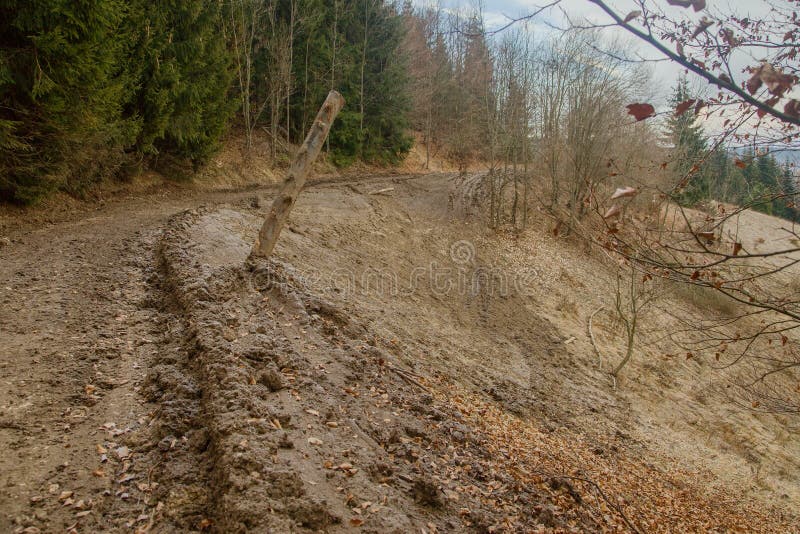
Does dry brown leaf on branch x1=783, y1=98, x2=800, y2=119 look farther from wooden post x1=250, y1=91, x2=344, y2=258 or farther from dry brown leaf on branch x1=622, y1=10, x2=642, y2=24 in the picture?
wooden post x1=250, y1=91, x2=344, y2=258

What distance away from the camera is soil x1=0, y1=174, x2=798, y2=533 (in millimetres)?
3111

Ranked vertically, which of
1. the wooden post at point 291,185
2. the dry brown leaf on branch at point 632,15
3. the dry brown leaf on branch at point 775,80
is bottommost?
the wooden post at point 291,185

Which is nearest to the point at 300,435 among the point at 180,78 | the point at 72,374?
the point at 72,374

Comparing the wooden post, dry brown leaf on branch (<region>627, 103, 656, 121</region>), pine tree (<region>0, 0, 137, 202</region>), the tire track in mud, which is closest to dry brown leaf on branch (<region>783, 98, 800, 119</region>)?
dry brown leaf on branch (<region>627, 103, 656, 121</region>)

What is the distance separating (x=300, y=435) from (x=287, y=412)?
265 millimetres

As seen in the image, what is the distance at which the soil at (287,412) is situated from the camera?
311 cm

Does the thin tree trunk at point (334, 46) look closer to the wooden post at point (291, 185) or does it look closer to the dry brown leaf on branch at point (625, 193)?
the wooden post at point (291, 185)

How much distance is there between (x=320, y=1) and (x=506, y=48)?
8.19m

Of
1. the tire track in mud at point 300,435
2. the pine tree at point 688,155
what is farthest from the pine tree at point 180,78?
the pine tree at point 688,155

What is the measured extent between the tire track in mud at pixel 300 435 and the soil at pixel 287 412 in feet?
0.06

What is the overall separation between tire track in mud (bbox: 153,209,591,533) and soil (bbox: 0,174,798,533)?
0.06 ft

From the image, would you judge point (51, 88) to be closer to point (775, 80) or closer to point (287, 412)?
point (287, 412)

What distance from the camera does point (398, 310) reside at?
33.0ft

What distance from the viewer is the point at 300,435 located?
3744 mm
